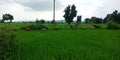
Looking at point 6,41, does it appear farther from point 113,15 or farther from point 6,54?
point 113,15

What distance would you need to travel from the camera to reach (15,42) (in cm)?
1029

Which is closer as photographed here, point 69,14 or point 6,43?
point 6,43

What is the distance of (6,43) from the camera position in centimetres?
948

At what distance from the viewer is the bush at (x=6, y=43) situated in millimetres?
8936

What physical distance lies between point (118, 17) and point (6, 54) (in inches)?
2290

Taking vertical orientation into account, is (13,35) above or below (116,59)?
above

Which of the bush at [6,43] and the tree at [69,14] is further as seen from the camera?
the tree at [69,14]

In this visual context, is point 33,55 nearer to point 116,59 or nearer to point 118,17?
point 116,59

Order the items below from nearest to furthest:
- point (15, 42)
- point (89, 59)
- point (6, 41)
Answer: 1. point (89, 59)
2. point (6, 41)
3. point (15, 42)

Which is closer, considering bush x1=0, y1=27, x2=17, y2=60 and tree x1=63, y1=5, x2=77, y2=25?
bush x1=0, y1=27, x2=17, y2=60

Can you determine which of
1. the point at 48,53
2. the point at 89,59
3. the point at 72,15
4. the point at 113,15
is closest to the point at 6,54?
the point at 48,53

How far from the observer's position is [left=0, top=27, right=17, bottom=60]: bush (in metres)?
8.94

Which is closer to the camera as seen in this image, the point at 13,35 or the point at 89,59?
the point at 89,59

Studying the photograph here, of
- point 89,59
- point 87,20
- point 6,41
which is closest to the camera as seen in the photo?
point 89,59
